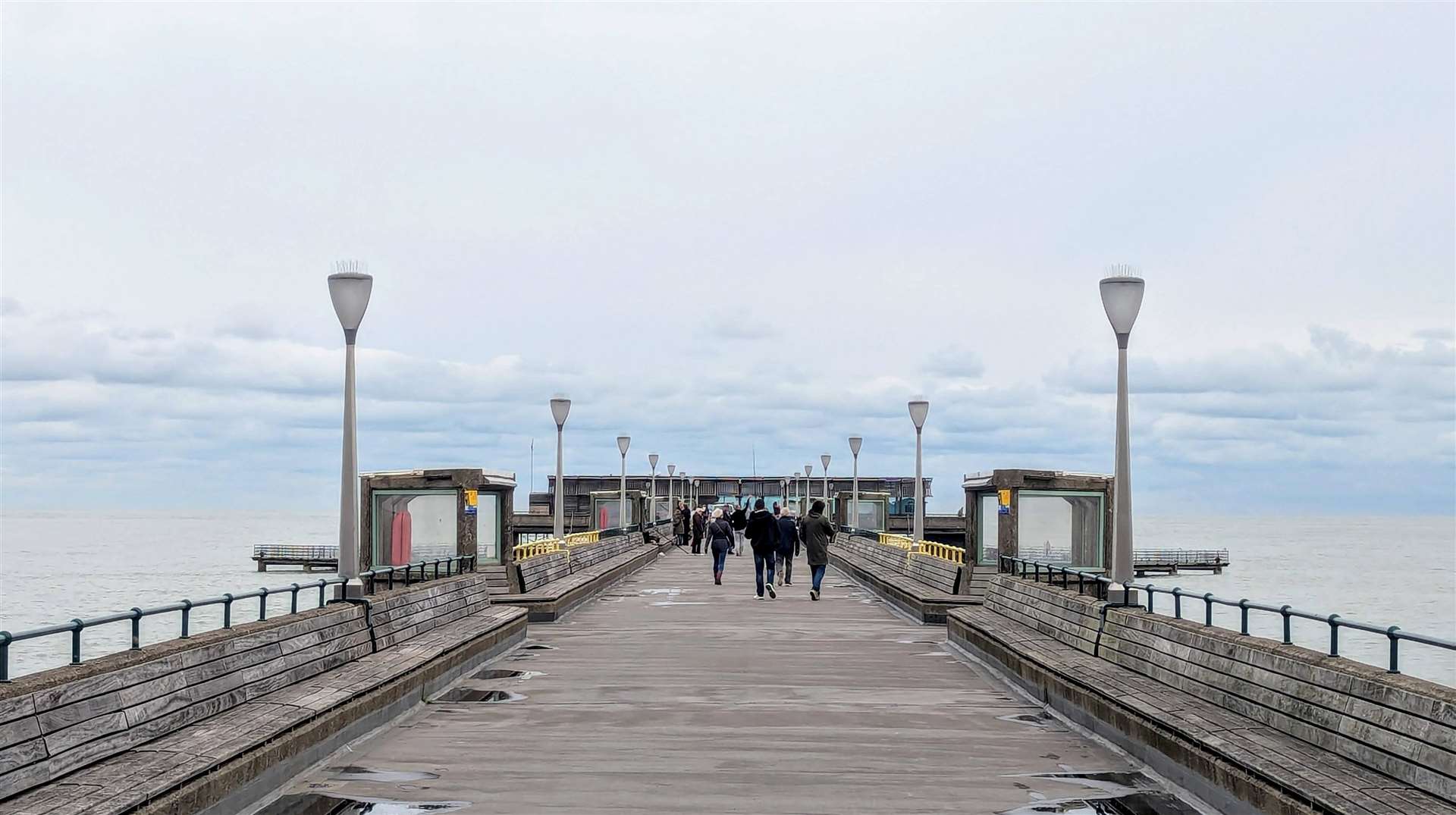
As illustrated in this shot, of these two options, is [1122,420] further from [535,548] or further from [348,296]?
[535,548]

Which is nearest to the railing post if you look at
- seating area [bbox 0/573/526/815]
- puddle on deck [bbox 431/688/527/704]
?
seating area [bbox 0/573/526/815]

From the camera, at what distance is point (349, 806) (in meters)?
8.18

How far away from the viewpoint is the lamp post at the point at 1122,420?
13.8 metres

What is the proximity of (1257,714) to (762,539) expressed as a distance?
16873 millimetres

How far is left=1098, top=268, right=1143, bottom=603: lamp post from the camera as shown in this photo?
13.8 meters

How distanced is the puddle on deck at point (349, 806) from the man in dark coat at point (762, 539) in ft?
55.1

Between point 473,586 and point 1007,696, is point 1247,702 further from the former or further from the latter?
point 473,586

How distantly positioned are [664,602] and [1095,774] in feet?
53.1

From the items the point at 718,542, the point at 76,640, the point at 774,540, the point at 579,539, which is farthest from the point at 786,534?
the point at 76,640

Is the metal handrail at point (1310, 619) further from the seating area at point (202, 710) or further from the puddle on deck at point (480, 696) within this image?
the seating area at point (202, 710)

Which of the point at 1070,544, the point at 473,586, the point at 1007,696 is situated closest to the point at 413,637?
the point at 473,586

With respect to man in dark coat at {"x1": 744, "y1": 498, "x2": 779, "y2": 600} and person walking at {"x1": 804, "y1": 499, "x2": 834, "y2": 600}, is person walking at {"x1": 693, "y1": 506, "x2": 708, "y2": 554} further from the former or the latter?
person walking at {"x1": 804, "y1": 499, "x2": 834, "y2": 600}

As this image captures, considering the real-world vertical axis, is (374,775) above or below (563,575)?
below

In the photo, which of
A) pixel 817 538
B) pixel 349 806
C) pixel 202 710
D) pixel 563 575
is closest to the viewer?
pixel 349 806
